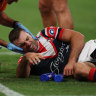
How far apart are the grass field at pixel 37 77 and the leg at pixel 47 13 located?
744 millimetres

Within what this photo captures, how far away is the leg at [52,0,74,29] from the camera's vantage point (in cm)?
742

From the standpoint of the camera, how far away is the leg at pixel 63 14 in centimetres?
742

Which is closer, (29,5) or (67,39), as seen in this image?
(67,39)

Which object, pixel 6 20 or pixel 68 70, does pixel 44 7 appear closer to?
pixel 6 20

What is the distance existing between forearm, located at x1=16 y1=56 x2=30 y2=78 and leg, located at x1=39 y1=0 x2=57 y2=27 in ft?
6.05

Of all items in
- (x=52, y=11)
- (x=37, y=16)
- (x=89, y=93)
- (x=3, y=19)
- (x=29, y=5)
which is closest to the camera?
(x=89, y=93)

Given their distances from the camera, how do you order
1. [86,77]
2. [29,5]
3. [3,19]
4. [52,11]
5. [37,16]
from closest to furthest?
[86,77] → [3,19] → [52,11] → [37,16] → [29,5]

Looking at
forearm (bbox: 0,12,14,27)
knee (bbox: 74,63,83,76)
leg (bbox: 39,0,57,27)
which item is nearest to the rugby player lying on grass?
knee (bbox: 74,63,83,76)

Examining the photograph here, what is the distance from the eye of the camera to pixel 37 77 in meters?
6.40

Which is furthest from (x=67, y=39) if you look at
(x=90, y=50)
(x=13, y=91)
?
(x=13, y=91)

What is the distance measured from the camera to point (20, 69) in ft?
20.6

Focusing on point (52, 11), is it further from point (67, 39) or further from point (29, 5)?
point (29, 5)

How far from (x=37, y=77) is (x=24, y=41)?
1.64 ft

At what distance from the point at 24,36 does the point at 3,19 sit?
1.22 meters
